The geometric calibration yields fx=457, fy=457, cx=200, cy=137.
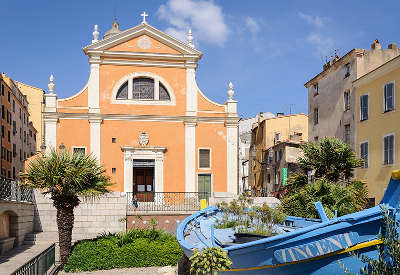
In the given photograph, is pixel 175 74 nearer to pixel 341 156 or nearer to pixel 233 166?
pixel 233 166

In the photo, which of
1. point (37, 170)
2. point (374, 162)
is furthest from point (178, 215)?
point (374, 162)

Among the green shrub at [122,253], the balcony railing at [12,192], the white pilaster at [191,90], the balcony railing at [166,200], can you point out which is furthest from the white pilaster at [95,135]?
the green shrub at [122,253]

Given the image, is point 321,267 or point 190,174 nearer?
point 321,267

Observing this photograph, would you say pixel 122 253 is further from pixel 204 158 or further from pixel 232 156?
Answer: pixel 232 156

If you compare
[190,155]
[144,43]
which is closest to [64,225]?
[190,155]

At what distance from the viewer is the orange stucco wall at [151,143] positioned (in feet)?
91.7

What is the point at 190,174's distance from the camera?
28.6 meters

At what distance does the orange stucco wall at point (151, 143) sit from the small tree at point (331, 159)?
10314 mm

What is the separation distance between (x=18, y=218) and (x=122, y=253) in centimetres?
590

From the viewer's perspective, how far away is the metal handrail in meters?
9.85

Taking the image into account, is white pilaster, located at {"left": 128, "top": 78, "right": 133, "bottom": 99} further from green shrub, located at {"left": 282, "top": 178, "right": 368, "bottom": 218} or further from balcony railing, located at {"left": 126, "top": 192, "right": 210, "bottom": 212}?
green shrub, located at {"left": 282, "top": 178, "right": 368, "bottom": 218}

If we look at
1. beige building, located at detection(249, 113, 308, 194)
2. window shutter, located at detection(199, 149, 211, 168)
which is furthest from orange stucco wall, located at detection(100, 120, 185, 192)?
beige building, located at detection(249, 113, 308, 194)

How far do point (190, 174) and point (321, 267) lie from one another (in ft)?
67.4

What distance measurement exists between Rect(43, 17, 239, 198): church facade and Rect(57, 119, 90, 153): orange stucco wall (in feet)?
0.19
